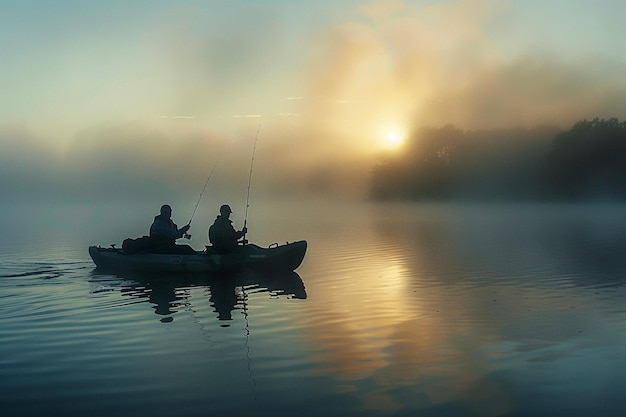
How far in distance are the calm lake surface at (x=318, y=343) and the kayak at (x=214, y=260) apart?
0.52 m

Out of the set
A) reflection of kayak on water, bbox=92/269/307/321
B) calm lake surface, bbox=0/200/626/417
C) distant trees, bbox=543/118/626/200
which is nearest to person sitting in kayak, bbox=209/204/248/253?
reflection of kayak on water, bbox=92/269/307/321

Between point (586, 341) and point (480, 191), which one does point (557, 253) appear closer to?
point (586, 341)

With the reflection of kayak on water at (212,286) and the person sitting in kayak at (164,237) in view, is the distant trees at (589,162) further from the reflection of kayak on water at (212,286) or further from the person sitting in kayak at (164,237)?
the person sitting in kayak at (164,237)

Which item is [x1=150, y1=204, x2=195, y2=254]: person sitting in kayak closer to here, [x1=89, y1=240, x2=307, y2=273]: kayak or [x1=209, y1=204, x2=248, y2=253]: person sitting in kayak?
[x1=89, y1=240, x2=307, y2=273]: kayak

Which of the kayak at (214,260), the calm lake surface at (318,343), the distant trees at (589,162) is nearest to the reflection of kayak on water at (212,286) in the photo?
the calm lake surface at (318,343)

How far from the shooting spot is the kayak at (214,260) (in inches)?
989

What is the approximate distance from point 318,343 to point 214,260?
12.2m

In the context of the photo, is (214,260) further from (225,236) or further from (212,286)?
(212,286)

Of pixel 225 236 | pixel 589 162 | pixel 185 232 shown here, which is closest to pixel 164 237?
pixel 185 232

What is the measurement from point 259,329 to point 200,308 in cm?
408

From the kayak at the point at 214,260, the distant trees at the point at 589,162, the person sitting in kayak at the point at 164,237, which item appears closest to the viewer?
the kayak at the point at 214,260

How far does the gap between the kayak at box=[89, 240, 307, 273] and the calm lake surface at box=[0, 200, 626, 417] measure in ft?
1.70

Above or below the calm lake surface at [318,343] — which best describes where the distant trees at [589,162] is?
above

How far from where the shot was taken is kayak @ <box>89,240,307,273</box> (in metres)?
25.1
